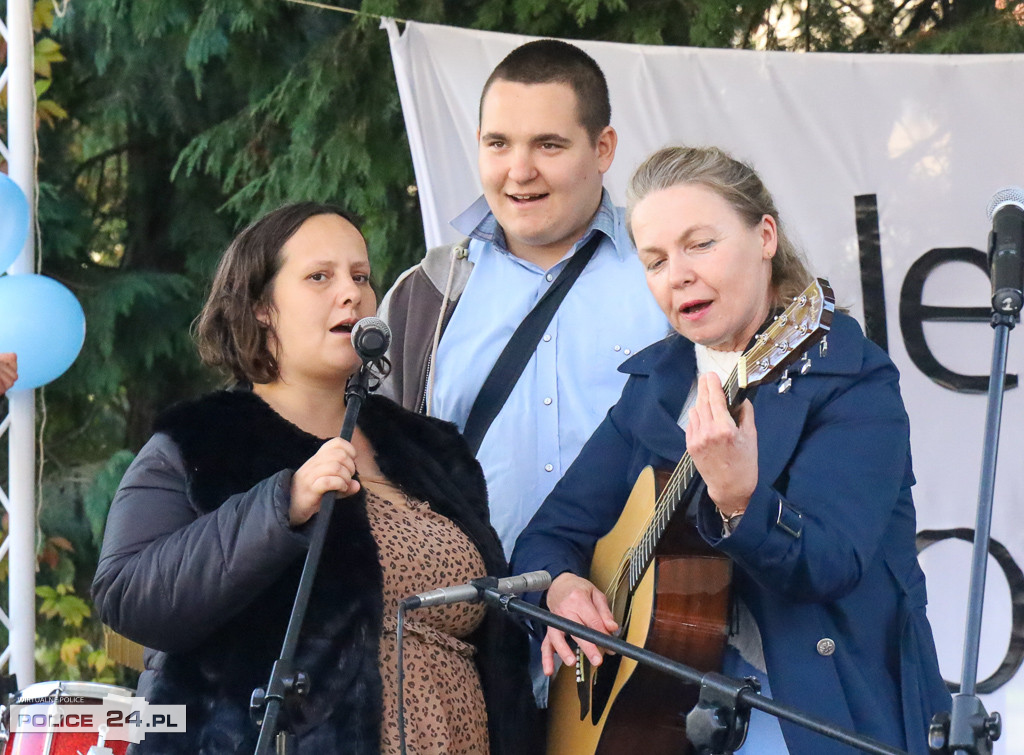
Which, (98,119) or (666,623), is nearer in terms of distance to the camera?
(666,623)

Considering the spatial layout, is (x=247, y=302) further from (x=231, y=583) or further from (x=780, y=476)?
(x=780, y=476)

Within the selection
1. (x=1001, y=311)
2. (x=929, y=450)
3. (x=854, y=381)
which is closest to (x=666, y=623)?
(x=854, y=381)

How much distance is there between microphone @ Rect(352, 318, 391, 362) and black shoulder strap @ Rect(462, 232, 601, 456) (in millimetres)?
945

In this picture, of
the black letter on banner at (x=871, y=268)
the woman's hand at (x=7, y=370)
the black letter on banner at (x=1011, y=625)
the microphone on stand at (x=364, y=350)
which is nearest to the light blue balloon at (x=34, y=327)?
the woman's hand at (x=7, y=370)

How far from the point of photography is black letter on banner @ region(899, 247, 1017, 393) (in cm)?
397

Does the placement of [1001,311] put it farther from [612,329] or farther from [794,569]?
[612,329]

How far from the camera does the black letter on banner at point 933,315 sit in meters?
3.97

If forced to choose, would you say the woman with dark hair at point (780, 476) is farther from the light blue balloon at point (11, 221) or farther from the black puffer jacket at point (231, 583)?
the light blue balloon at point (11, 221)

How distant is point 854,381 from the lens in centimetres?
217

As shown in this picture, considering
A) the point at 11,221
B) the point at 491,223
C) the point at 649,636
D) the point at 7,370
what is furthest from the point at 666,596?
the point at 11,221

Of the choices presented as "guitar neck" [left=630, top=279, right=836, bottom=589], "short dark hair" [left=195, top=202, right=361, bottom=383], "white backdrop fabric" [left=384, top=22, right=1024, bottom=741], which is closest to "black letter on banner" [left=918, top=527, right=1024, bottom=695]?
"white backdrop fabric" [left=384, top=22, right=1024, bottom=741]

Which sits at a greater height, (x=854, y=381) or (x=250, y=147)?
(x=250, y=147)

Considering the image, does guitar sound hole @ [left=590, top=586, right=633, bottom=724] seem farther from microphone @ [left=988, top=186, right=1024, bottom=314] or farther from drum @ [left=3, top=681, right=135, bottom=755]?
drum @ [left=3, top=681, right=135, bottom=755]

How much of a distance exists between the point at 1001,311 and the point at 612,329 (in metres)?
1.32
